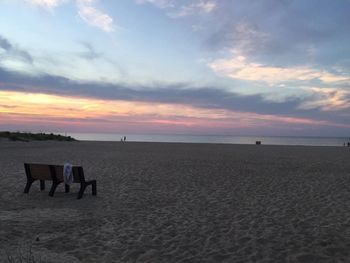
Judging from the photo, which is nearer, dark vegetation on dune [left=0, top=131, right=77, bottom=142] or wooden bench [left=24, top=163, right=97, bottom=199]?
wooden bench [left=24, top=163, right=97, bottom=199]

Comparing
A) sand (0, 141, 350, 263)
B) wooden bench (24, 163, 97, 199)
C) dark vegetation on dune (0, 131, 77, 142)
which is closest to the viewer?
sand (0, 141, 350, 263)

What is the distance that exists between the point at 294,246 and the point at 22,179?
9756 millimetres

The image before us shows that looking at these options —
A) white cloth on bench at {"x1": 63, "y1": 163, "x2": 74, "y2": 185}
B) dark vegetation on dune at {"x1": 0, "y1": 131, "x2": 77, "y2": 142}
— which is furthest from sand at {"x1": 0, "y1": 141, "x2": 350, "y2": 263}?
dark vegetation on dune at {"x1": 0, "y1": 131, "x2": 77, "y2": 142}

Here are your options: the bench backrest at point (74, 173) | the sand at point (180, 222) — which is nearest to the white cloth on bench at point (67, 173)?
the bench backrest at point (74, 173)

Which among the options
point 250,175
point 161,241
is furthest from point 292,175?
point 161,241

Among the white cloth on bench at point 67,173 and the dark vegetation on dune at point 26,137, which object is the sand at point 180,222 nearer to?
the white cloth on bench at point 67,173

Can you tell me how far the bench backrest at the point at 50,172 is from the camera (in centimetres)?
986

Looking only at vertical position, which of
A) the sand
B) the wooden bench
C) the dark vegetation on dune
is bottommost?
the sand

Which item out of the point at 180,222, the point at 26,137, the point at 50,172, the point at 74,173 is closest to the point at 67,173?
the point at 74,173

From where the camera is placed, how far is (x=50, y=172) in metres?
10.1

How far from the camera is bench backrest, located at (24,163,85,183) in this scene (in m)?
9.86

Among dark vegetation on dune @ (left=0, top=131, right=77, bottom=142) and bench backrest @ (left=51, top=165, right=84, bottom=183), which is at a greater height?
dark vegetation on dune @ (left=0, top=131, right=77, bottom=142)

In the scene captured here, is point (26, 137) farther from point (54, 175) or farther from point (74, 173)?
point (74, 173)

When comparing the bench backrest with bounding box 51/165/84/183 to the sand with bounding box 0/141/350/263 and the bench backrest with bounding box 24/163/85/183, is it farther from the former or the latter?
the sand with bounding box 0/141/350/263
